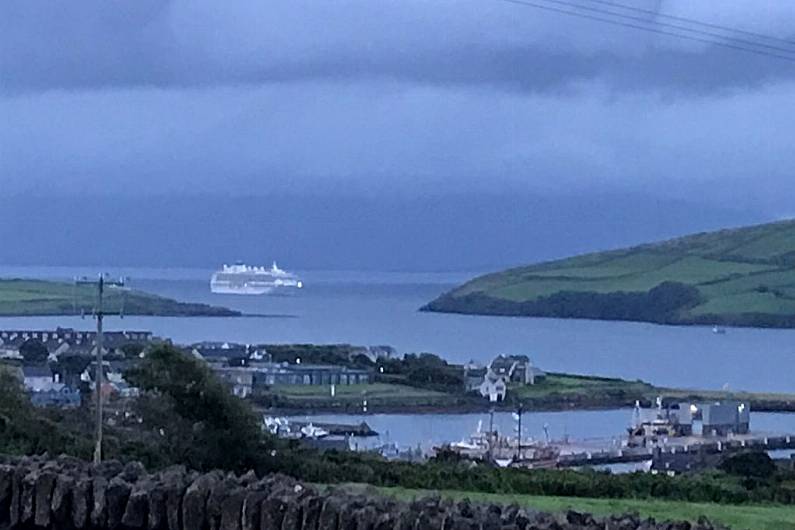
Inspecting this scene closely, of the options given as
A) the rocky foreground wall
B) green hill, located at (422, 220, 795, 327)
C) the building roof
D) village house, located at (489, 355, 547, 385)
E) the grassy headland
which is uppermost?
green hill, located at (422, 220, 795, 327)

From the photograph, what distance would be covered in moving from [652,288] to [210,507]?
7012 centimetres

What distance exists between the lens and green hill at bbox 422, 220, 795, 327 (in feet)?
230

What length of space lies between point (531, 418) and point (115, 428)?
14.6m

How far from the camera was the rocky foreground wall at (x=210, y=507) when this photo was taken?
7281 millimetres

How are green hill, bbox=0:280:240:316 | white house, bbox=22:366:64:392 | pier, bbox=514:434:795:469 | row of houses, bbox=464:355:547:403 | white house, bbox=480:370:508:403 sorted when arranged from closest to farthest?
pier, bbox=514:434:795:469, white house, bbox=22:366:64:392, white house, bbox=480:370:508:403, row of houses, bbox=464:355:547:403, green hill, bbox=0:280:240:316

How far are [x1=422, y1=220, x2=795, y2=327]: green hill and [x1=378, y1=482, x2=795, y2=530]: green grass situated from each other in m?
51.7

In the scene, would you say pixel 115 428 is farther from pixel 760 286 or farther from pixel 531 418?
pixel 760 286

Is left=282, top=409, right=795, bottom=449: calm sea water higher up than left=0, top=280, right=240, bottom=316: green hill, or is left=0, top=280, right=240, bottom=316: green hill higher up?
left=0, top=280, right=240, bottom=316: green hill

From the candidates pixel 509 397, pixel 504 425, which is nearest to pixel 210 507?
pixel 504 425

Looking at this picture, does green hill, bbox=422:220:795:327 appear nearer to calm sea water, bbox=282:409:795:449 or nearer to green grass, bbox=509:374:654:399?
green grass, bbox=509:374:654:399

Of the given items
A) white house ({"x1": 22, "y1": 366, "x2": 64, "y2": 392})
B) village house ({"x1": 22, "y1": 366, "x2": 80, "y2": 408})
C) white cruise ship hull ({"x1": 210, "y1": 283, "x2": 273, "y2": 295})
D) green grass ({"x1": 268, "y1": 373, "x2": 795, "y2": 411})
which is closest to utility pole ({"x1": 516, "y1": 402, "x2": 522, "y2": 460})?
green grass ({"x1": 268, "y1": 373, "x2": 795, "y2": 411})

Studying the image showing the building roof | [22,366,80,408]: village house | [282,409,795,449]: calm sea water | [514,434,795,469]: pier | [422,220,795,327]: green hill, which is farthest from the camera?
[422,220,795,327]: green hill

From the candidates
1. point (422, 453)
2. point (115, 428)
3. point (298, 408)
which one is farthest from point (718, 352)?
point (115, 428)

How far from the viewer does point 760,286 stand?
74.8 metres
